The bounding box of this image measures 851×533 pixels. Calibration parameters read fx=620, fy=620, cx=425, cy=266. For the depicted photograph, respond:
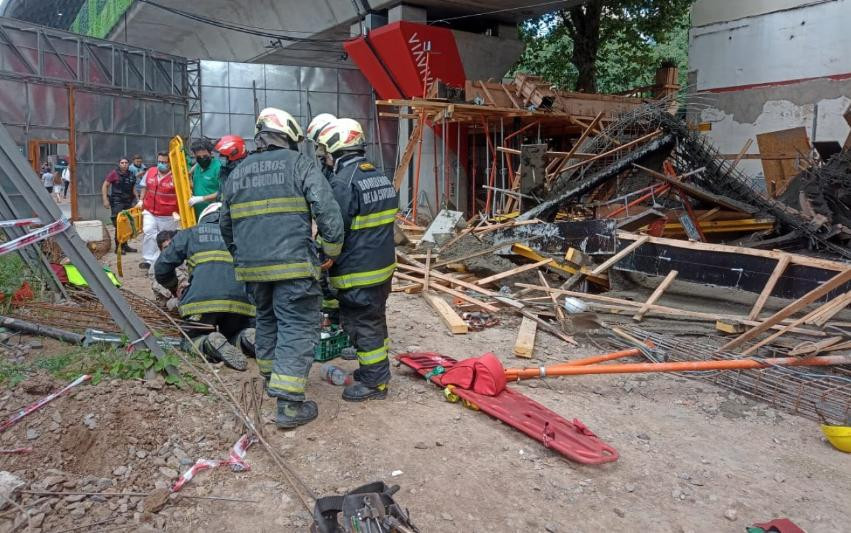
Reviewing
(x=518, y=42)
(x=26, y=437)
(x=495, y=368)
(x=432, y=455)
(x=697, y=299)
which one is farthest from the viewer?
(x=518, y=42)

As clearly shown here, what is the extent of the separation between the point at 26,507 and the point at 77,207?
47.7 ft

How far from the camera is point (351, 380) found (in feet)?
14.9

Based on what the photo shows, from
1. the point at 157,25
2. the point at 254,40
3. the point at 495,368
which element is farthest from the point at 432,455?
the point at 157,25

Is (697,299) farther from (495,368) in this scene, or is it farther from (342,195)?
(342,195)

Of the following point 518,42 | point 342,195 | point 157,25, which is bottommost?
point 342,195

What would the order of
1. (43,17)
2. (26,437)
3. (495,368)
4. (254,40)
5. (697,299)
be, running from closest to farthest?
(26,437) < (495,368) < (697,299) < (254,40) < (43,17)

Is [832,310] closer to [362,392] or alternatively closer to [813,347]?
[813,347]

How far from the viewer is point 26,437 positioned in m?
3.15

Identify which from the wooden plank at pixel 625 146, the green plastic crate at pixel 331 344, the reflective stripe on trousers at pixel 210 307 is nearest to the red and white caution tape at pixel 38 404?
the reflective stripe on trousers at pixel 210 307

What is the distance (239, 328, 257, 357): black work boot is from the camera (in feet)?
15.9

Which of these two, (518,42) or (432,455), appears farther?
(518,42)

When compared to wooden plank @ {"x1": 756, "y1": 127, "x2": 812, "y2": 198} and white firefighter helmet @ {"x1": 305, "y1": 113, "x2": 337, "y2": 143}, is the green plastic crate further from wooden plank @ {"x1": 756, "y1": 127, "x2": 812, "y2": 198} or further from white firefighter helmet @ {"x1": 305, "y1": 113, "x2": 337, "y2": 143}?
wooden plank @ {"x1": 756, "y1": 127, "x2": 812, "y2": 198}

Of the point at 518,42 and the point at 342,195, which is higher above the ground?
the point at 518,42

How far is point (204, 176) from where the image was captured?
289 inches
